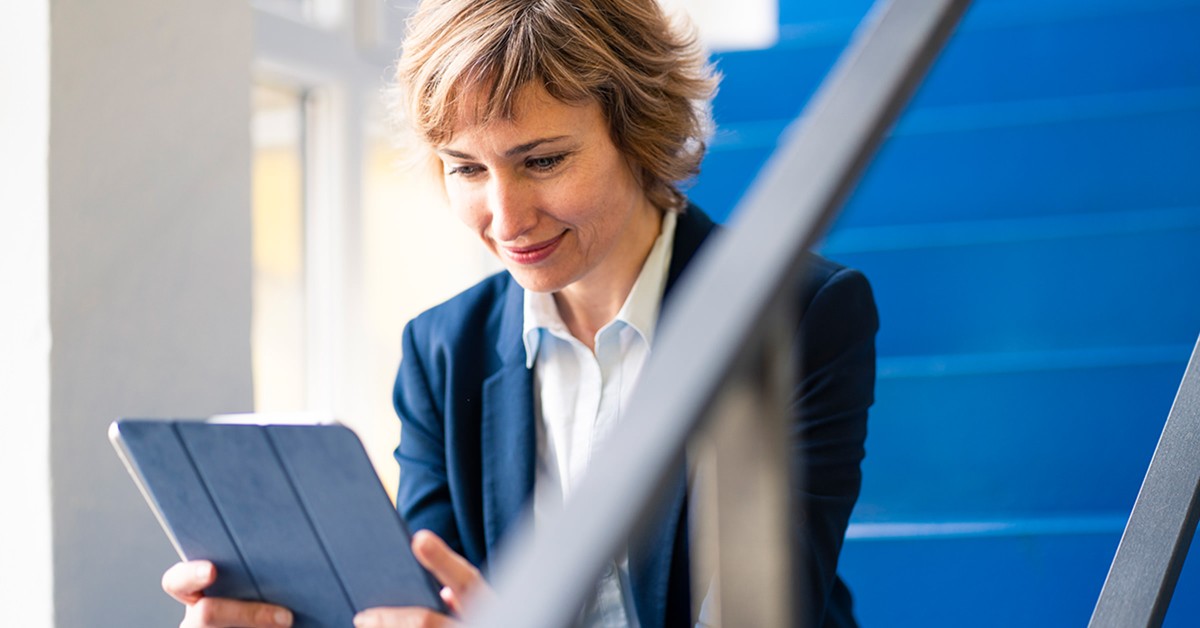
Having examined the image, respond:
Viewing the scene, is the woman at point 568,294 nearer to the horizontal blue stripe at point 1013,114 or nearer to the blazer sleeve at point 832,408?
the blazer sleeve at point 832,408

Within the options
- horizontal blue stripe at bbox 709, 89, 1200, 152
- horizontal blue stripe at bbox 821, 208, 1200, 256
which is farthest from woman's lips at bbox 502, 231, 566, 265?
horizontal blue stripe at bbox 709, 89, 1200, 152

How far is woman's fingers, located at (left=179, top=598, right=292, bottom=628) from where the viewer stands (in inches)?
41.5

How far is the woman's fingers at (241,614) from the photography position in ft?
3.46

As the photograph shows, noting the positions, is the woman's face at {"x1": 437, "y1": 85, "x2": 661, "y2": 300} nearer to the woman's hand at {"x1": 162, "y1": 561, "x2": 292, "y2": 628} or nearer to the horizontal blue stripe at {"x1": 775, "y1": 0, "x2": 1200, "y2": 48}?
the woman's hand at {"x1": 162, "y1": 561, "x2": 292, "y2": 628}

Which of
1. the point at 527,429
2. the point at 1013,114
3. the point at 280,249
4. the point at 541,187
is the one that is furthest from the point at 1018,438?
the point at 280,249

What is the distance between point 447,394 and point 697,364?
1010 mm

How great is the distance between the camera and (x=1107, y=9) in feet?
7.87

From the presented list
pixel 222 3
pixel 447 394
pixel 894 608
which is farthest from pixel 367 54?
pixel 894 608

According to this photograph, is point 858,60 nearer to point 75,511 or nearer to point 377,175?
point 75,511

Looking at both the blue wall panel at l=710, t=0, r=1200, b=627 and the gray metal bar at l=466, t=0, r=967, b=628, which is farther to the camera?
the blue wall panel at l=710, t=0, r=1200, b=627

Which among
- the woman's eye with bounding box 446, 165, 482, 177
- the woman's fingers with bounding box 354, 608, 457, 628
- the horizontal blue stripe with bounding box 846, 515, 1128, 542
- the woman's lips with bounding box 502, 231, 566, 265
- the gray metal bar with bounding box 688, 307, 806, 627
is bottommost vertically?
the horizontal blue stripe with bounding box 846, 515, 1128, 542

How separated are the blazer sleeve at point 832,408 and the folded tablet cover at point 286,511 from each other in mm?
434

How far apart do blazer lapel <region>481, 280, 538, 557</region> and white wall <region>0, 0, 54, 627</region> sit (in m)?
0.43

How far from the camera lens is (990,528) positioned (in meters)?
1.81
